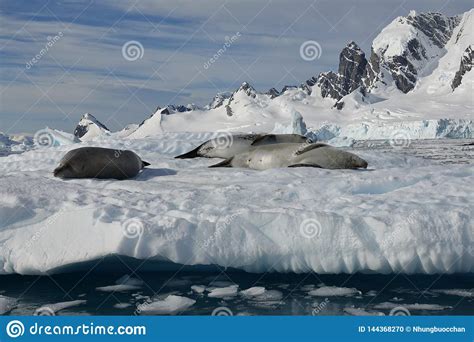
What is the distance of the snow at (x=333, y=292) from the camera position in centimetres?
394

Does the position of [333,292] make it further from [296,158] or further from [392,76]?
[392,76]

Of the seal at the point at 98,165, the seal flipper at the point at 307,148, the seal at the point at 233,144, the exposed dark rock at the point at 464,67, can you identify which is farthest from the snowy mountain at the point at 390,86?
the seal at the point at 98,165

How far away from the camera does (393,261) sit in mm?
4266

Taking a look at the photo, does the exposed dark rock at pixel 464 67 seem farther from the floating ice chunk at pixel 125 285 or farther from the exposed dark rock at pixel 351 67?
the floating ice chunk at pixel 125 285

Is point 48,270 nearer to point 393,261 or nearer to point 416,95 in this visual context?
point 393,261

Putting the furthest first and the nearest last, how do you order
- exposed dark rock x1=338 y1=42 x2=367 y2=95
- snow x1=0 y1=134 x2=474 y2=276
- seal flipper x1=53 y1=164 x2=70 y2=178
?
1. exposed dark rock x1=338 y1=42 x2=367 y2=95
2. seal flipper x1=53 y1=164 x2=70 y2=178
3. snow x1=0 y1=134 x2=474 y2=276

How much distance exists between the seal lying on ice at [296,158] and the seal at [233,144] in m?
1.24

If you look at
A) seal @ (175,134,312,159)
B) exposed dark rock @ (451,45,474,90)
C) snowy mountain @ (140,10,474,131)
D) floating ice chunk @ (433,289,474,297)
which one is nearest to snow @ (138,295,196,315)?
floating ice chunk @ (433,289,474,297)

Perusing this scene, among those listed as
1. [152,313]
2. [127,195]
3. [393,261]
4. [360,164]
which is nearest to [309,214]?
[393,261]

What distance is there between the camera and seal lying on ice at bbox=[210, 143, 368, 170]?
8.27 m

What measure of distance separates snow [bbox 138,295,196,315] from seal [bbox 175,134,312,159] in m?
6.52

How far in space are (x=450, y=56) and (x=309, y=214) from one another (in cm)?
18423

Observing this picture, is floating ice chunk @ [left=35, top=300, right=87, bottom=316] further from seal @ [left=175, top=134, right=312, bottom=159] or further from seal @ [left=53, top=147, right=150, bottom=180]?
seal @ [left=175, top=134, right=312, bottom=159]

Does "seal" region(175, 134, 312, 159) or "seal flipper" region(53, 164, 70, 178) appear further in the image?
"seal" region(175, 134, 312, 159)
